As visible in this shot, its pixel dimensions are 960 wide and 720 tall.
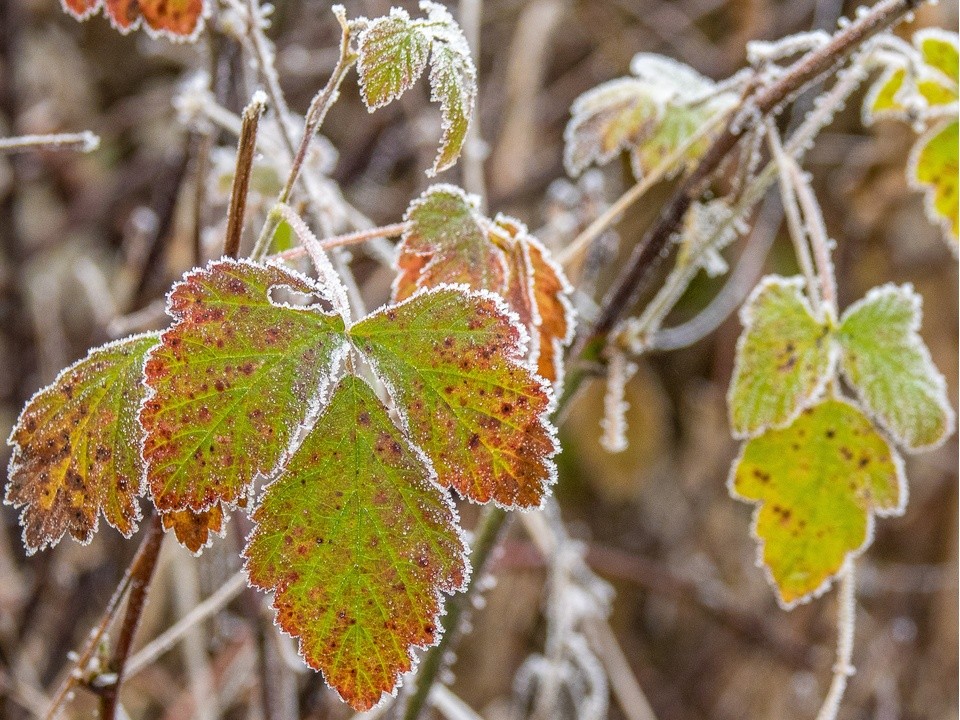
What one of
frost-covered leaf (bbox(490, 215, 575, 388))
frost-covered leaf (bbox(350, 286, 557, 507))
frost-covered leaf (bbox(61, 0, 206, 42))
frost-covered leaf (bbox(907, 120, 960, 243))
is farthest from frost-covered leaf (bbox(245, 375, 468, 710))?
frost-covered leaf (bbox(907, 120, 960, 243))

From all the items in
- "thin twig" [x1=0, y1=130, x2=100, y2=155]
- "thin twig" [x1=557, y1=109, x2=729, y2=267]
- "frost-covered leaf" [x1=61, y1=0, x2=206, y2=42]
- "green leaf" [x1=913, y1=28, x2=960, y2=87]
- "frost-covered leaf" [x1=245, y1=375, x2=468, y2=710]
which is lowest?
"frost-covered leaf" [x1=245, y1=375, x2=468, y2=710]

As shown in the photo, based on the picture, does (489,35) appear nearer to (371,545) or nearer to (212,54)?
(212,54)

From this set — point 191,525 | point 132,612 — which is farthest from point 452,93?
point 132,612

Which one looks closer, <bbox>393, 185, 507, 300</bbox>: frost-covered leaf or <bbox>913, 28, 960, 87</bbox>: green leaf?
<bbox>393, 185, 507, 300</bbox>: frost-covered leaf

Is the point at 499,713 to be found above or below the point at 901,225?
below

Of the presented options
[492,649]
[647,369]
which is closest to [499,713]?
[492,649]

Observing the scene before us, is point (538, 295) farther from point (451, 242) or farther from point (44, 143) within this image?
point (44, 143)

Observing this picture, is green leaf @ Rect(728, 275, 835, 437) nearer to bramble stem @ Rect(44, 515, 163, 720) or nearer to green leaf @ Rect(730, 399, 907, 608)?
green leaf @ Rect(730, 399, 907, 608)
